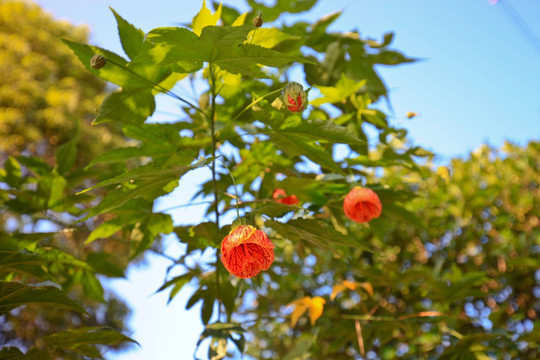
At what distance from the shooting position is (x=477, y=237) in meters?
2.84

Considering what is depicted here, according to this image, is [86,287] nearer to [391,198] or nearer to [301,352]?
[301,352]

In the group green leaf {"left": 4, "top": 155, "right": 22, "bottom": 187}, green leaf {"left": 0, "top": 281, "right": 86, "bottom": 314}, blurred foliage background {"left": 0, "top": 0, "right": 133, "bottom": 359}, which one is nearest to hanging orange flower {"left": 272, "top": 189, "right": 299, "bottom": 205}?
green leaf {"left": 0, "top": 281, "right": 86, "bottom": 314}

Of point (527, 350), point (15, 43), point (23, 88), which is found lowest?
point (527, 350)

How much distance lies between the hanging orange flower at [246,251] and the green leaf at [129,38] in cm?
46

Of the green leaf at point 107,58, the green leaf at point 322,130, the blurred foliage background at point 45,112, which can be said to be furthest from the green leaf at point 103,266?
the blurred foliage background at point 45,112

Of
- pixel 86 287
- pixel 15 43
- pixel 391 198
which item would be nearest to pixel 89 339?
pixel 86 287

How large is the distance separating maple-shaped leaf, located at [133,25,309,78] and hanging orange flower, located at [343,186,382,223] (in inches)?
17.3

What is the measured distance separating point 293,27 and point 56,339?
106cm

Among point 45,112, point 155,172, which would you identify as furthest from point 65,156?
point 45,112

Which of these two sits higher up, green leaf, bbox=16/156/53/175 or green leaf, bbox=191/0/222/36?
green leaf, bbox=16/156/53/175

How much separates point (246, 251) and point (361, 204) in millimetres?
428

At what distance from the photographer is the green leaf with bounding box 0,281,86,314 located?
85 centimetres

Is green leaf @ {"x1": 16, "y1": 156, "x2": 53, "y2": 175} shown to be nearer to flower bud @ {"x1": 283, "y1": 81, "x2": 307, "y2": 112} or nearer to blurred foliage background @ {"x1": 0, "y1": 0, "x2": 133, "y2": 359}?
flower bud @ {"x1": 283, "y1": 81, "x2": 307, "y2": 112}

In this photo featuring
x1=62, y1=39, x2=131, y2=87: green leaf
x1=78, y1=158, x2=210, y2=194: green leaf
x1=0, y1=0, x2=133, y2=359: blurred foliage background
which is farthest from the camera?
x1=0, y1=0, x2=133, y2=359: blurred foliage background
